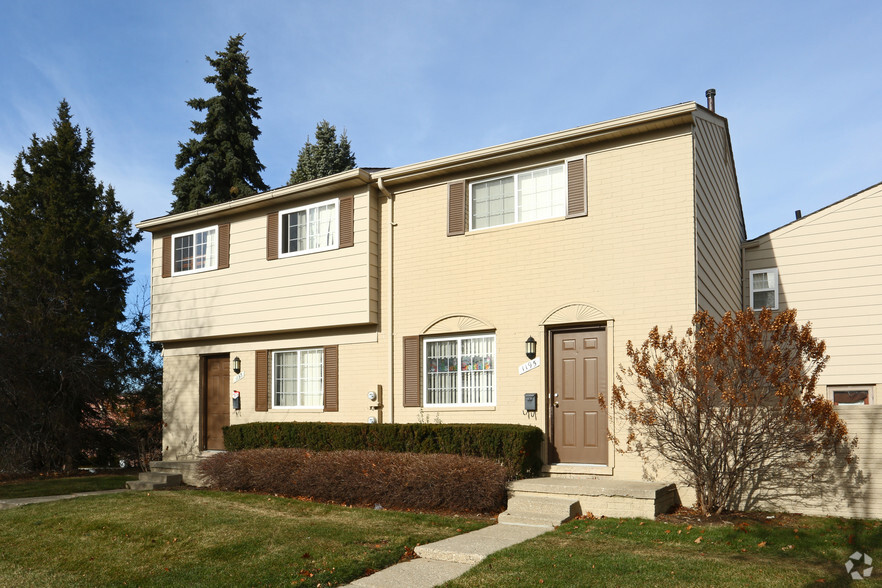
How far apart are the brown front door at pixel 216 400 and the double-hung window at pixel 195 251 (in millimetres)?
2006

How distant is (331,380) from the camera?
12.9 meters

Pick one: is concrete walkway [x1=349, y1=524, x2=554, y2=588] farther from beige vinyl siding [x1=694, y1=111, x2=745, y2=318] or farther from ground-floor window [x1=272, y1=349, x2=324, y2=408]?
ground-floor window [x1=272, y1=349, x2=324, y2=408]

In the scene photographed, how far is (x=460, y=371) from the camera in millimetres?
11625

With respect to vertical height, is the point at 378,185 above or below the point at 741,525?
above

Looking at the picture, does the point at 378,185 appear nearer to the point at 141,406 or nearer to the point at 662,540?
the point at 662,540

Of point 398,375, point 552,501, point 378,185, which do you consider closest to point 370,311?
point 398,375

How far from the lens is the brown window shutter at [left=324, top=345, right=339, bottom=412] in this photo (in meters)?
12.9

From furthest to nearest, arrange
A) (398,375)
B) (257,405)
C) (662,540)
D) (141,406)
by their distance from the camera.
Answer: (141,406) → (257,405) → (398,375) → (662,540)

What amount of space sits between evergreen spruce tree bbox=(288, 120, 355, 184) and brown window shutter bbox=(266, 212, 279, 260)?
1806cm

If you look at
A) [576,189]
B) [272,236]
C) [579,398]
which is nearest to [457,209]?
[576,189]

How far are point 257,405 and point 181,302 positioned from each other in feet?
10.1

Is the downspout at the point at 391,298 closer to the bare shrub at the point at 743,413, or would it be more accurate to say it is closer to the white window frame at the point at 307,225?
the white window frame at the point at 307,225

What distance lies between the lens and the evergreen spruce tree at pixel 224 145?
25438 millimetres

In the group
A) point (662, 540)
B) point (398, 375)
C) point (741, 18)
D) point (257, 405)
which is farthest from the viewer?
point (257, 405)
